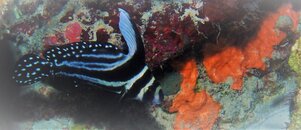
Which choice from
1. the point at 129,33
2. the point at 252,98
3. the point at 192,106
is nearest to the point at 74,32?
the point at 129,33

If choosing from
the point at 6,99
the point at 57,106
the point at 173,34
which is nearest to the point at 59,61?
the point at 173,34

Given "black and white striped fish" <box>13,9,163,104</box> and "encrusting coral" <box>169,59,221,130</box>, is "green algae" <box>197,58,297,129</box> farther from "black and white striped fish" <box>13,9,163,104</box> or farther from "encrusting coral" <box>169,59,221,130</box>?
"black and white striped fish" <box>13,9,163,104</box>

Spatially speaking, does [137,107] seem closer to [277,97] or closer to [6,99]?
[6,99]

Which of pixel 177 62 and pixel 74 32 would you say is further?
pixel 177 62

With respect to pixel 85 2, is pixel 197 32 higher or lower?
higher

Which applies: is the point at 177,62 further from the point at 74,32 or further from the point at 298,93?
the point at 298,93

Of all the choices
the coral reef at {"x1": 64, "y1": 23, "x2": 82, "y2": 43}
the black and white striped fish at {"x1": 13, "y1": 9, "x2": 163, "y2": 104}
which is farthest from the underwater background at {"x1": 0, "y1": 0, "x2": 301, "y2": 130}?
the black and white striped fish at {"x1": 13, "y1": 9, "x2": 163, "y2": 104}
